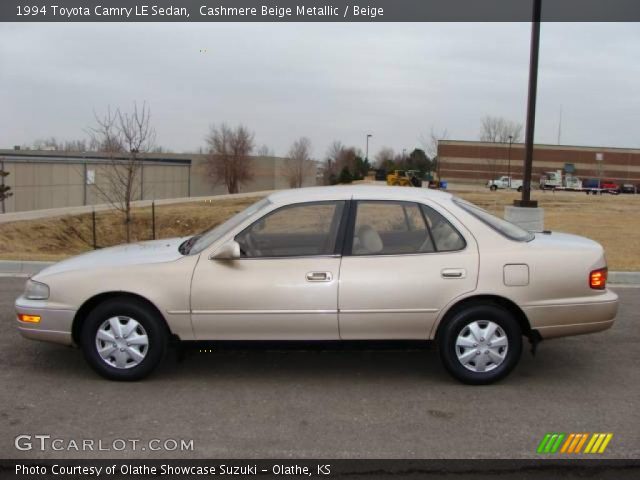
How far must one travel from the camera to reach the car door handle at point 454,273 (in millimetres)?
4551

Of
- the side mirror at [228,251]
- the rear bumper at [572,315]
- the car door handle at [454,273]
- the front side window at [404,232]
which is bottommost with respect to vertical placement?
the rear bumper at [572,315]

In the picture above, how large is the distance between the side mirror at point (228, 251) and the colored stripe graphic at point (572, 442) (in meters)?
2.33

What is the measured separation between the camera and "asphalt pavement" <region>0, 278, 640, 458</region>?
12.0 feet

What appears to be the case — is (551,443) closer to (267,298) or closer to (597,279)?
(597,279)

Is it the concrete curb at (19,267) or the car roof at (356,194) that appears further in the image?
the concrete curb at (19,267)

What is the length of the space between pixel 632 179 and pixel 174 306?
310 feet

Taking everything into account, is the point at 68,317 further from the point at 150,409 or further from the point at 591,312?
the point at 591,312

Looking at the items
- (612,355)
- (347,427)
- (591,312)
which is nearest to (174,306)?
(347,427)

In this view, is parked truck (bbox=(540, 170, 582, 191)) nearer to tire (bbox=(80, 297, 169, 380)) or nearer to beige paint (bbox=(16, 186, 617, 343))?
beige paint (bbox=(16, 186, 617, 343))

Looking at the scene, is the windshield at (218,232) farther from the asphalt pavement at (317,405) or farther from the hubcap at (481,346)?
the hubcap at (481,346)

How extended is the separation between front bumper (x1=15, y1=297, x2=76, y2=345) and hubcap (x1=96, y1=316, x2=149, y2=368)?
9.8 inches

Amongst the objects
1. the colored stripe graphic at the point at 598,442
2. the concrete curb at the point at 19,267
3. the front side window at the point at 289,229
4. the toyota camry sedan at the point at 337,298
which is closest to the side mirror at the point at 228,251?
the toyota camry sedan at the point at 337,298
